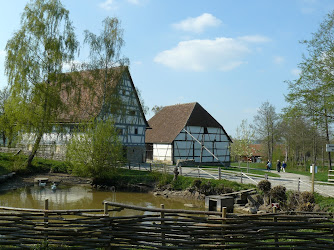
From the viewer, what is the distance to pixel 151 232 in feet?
23.6

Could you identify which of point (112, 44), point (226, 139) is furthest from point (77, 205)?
point (226, 139)

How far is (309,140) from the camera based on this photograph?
3900 centimetres

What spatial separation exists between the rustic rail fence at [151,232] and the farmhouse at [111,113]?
16362 mm

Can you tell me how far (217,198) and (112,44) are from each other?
650 inches

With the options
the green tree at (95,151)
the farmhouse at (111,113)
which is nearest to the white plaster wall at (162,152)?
the farmhouse at (111,113)

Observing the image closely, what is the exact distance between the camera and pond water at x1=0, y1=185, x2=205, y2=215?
17578mm

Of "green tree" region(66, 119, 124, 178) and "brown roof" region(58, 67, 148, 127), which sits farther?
"brown roof" region(58, 67, 148, 127)

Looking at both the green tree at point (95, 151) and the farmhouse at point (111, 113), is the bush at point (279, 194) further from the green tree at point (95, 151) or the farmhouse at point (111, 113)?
the farmhouse at point (111, 113)

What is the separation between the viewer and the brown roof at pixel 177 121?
3506cm

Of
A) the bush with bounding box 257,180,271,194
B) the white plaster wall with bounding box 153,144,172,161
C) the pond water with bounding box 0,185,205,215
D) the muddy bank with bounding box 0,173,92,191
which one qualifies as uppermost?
the white plaster wall with bounding box 153,144,172,161

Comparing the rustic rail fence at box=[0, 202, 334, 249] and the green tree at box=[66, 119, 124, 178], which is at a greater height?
the green tree at box=[66, 119, 124, 178]

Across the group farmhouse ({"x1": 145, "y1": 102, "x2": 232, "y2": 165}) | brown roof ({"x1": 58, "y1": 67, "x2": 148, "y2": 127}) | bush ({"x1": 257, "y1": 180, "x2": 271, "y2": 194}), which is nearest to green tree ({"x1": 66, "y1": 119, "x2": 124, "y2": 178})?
brown roof ({"x1": 58, "y1": 67, "x2": 148, "y2": 127})

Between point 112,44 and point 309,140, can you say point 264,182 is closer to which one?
point 112,44

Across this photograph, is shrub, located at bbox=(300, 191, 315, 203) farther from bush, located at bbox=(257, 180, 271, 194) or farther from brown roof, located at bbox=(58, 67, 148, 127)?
brown roof, located at bbox=(58, 67, 148, 127)
